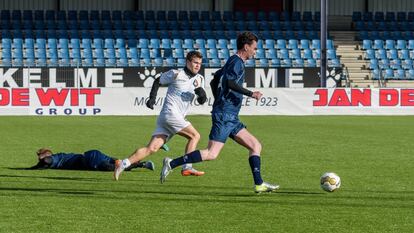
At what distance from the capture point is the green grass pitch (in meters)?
9.60

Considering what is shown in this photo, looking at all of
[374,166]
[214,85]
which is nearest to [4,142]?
[374,166]

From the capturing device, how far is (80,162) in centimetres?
1538

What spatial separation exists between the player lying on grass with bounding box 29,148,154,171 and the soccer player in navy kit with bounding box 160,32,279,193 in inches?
125

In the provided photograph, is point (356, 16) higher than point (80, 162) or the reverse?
higher

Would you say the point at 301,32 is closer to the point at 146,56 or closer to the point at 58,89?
the point at 146,56

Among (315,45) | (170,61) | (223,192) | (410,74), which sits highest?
(223,192)

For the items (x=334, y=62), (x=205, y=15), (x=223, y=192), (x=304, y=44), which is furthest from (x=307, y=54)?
(x=223, y=192)

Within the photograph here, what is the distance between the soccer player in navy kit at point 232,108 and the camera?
38.7 ft

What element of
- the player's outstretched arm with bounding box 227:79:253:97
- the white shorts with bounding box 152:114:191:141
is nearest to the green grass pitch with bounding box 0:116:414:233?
the white shorts with bounding box 152:114:191:141

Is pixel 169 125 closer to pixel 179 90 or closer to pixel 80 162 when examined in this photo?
pixel 179 90

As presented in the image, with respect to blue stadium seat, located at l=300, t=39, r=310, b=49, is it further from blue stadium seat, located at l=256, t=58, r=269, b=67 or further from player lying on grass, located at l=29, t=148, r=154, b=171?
player lying on grass, located at l=29, t=148, r=154, b=171

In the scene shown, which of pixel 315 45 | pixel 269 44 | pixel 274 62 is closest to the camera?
pixel 274 62

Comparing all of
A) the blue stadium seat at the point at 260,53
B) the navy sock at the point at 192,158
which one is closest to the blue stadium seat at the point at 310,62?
the blue stadium seat at the point at 260,53

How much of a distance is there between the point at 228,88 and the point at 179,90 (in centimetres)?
239
